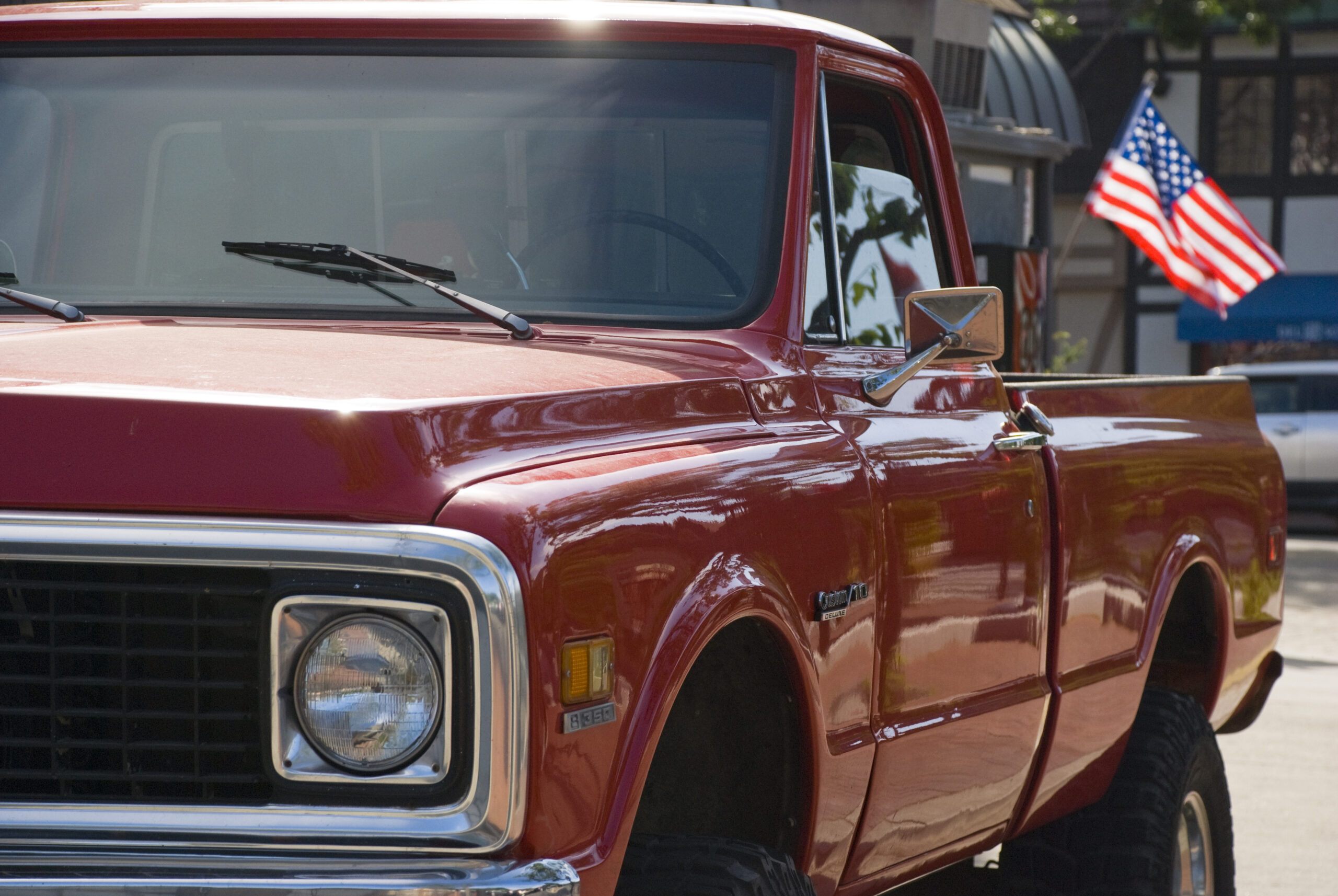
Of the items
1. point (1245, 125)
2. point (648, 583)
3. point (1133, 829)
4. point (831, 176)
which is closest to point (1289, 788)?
point (1133, 829)

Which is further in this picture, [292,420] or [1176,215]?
[1176,215]

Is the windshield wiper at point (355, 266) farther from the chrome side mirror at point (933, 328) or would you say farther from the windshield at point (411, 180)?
the chrome side mirror at point (933, 328)

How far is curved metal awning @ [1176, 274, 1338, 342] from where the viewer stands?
1032 inches

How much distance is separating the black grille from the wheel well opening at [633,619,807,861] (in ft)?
2.60

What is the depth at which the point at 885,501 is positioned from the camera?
9.71 ft

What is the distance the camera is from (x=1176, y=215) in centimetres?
1568

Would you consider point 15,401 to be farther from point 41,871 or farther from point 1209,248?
point 1209,248

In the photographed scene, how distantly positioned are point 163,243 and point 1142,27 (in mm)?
25728

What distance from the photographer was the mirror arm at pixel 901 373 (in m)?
3.11

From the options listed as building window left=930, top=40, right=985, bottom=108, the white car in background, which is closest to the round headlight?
building window left=930, top=40, right=985, bottom=108

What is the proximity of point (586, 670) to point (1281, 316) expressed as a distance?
25881mm

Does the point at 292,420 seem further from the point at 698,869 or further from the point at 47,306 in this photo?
the point at 47,306

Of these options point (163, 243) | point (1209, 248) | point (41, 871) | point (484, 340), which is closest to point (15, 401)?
point (41, 871)

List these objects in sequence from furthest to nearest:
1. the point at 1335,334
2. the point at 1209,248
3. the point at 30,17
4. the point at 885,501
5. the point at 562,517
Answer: the point at 1335,334
the point at 1209,248
the point at 30,17
the point at 885,501
the point at 562,517
